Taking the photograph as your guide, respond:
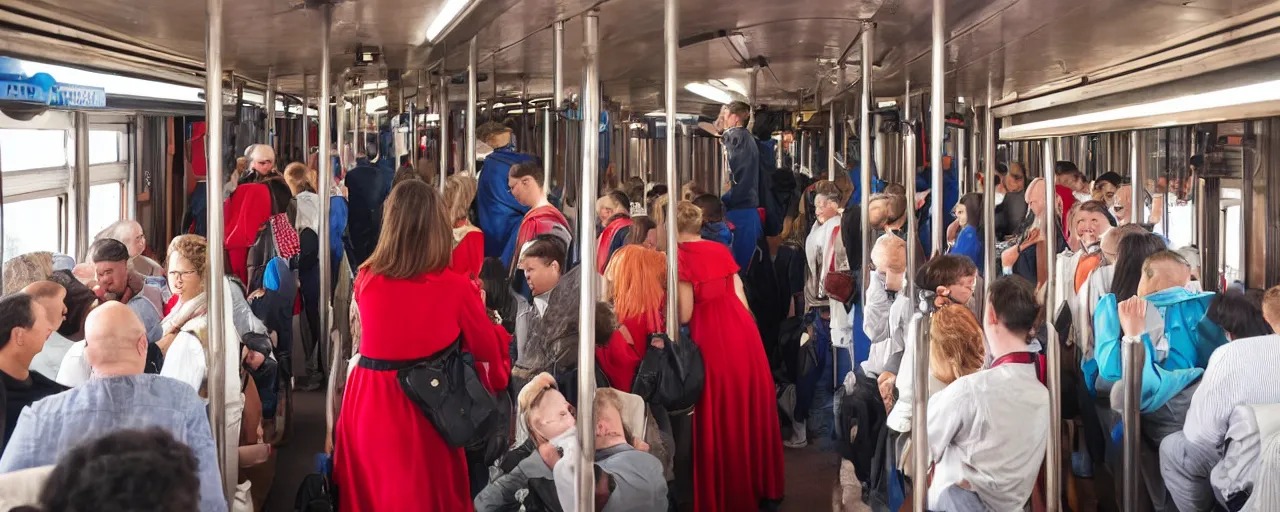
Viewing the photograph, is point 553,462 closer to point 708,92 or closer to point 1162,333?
point 708,92

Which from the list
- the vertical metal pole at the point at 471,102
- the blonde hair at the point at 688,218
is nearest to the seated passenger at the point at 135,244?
the vertical metal pole at the point at 471,102

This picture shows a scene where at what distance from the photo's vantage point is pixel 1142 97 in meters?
3.94

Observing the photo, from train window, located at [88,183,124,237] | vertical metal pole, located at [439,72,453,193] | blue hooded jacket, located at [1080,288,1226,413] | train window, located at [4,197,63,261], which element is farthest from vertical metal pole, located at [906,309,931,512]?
train window, located at [4,197,63,261]

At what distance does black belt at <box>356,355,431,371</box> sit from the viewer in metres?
3.97

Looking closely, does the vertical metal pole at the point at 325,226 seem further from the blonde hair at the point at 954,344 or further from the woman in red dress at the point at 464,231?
the blonde hair at the point at 954,344

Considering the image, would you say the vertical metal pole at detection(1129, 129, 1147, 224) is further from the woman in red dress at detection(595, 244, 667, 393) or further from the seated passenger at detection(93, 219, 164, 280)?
the seated passenger at detection(93, 219, 164, 280)

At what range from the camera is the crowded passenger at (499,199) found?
14.2ft

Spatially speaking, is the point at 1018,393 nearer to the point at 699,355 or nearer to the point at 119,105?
the point at 699,355

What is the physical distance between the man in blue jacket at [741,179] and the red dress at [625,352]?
0.83 m

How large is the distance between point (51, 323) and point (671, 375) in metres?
2.11

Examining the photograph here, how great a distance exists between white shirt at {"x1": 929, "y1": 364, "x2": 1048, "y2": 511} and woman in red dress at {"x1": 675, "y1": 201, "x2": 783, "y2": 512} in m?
1.25

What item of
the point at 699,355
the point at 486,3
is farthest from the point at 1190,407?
the point at 486,3

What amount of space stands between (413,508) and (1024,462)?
1876 millimetres

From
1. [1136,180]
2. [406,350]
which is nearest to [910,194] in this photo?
[1136,180]
